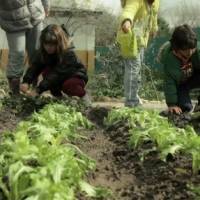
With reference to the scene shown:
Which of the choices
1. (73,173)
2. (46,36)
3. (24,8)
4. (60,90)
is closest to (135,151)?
(73,173)

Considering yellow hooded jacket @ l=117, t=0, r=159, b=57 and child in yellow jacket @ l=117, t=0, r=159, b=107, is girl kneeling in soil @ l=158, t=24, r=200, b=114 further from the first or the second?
yellow hooded jacket @ l=117, t=0, r=159, b=57

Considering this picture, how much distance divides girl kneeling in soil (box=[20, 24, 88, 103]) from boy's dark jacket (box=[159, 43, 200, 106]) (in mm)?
1116

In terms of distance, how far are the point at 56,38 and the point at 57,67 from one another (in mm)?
429

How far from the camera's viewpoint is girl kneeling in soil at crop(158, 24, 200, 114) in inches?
254

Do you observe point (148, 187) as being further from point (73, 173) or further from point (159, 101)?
point (159, 101)

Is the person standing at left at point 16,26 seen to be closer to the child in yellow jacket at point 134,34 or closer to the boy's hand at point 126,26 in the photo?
the child in yellow jacket at point 134,34

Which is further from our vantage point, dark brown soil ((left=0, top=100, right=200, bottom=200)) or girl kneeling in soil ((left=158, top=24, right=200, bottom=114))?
girl kneeling in soil ((left=158, top=24, right=200, bottom=114))

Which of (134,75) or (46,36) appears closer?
(46,36)

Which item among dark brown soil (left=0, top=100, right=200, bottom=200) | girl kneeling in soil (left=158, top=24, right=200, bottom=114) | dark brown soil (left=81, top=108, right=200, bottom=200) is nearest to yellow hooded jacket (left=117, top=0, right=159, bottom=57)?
girl kneeling in soil (left=158, top=24, right=200, bottom=114)

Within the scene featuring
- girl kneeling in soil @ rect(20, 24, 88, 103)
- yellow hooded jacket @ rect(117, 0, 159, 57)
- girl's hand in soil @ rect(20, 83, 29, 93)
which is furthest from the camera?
girl's hand in soil @ rect(20, 83, 29, 93)

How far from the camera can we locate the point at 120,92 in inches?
631

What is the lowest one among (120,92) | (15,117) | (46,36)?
(120,92)

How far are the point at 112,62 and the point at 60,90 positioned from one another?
9299 mm

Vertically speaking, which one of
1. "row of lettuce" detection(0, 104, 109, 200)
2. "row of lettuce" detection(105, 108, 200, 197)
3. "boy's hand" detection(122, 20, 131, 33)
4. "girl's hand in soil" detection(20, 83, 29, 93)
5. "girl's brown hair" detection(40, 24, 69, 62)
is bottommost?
"girl's hand in soil" detection(20, 83, 29, 93)
